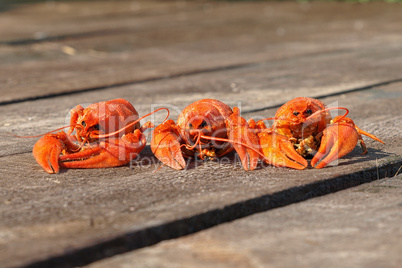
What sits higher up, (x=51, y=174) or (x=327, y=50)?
(x=327, y=50)

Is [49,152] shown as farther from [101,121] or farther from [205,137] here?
[205,137]

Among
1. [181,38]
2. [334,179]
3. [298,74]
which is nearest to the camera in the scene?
[334,179]

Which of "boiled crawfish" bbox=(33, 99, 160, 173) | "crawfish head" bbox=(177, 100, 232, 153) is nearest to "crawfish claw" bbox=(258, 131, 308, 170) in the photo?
"crawfish head" bbox=(177, 100, 232, 153)

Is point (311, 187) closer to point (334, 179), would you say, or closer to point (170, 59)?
point (334, 179)

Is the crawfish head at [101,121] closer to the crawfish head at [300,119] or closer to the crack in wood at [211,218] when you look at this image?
the crawfish head at [300,119]

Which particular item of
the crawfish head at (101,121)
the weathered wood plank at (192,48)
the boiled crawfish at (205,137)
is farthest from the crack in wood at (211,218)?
the weathered wood plank at (192,48)

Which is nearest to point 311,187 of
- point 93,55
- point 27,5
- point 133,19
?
point 93,55

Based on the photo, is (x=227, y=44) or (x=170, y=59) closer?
(x=170, y=59)

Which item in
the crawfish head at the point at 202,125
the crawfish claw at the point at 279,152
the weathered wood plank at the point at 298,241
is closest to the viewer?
the weathered wood plank at the point at 298,241
